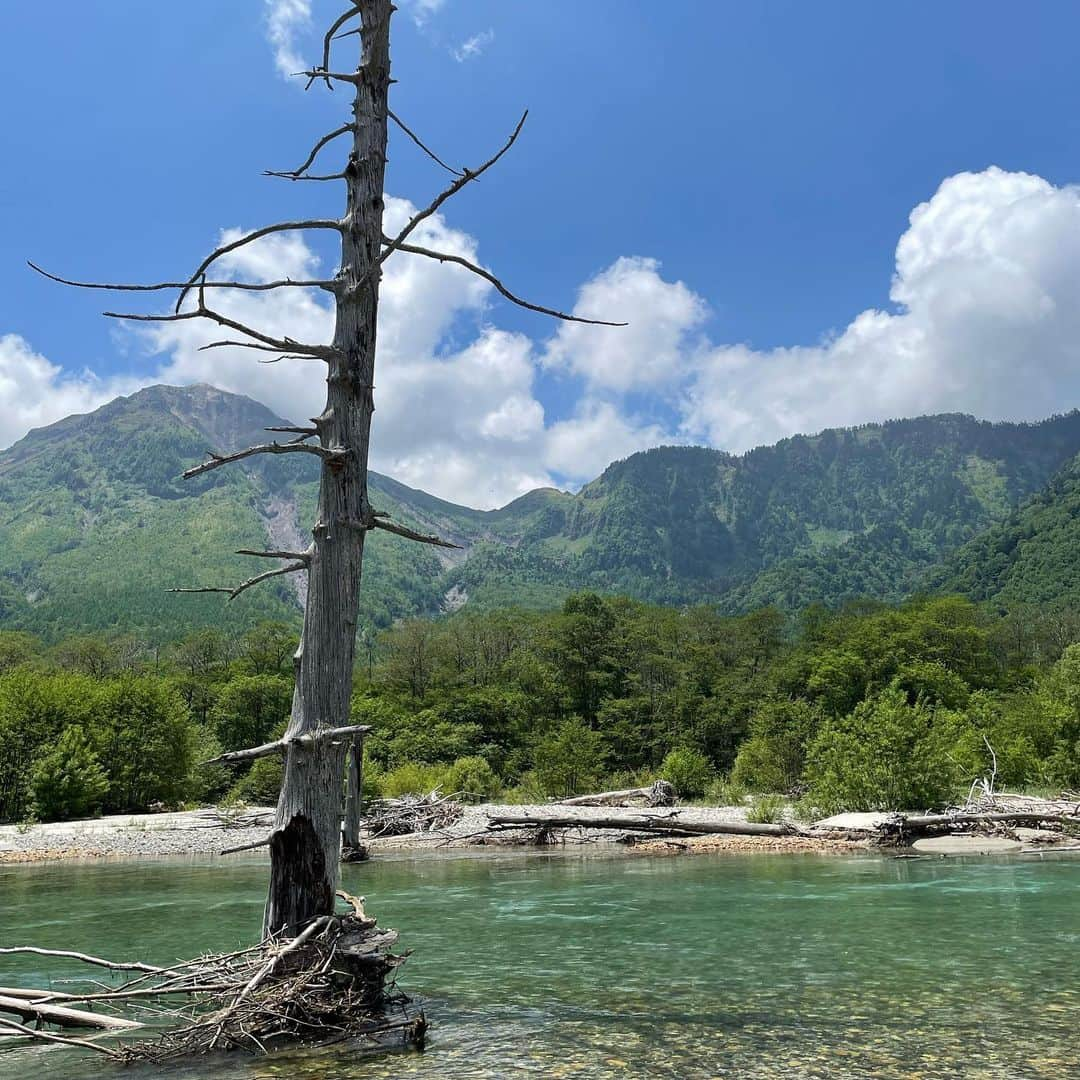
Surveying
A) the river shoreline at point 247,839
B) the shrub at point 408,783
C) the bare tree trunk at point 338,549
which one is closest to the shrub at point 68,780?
the river shoreline at point 247,839

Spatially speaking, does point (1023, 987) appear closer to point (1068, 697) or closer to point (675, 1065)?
point (675, 1065)

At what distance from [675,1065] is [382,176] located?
8.25 metres

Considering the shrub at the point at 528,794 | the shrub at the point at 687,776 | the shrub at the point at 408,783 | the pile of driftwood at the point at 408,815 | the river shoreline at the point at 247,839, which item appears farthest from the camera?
the shrub at the point at 528,794

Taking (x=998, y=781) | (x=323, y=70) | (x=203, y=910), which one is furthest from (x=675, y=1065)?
(x=998, y=781)

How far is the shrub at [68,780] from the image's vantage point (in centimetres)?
3853

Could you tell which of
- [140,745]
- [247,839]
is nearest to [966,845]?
[247,839]

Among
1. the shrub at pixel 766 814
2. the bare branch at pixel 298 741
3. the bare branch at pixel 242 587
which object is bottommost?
the shrub at pixel 766 814

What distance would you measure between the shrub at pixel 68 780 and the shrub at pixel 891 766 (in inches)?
1238

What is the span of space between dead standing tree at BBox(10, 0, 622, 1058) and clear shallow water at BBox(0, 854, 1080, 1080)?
5.20 ft

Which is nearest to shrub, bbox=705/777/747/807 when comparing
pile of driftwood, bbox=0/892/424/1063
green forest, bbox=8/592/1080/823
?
green forest, bbox=8/592/1080/823

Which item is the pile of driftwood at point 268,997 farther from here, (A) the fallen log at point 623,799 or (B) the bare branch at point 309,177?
(A) the fallen log at point 623,799

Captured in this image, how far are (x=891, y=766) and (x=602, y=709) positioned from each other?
4176 centimetres

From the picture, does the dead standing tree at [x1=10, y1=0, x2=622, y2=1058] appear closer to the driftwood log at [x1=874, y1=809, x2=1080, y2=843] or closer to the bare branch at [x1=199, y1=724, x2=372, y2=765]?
the bare branch at [x1=199, y1=724, x2=372, y2=765]

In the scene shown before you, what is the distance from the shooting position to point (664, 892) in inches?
701
